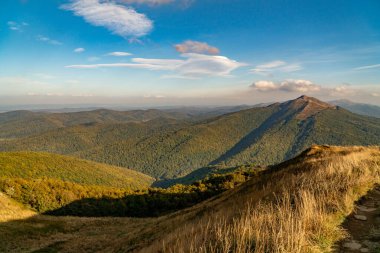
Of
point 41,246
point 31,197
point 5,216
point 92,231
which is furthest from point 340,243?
point 31,197

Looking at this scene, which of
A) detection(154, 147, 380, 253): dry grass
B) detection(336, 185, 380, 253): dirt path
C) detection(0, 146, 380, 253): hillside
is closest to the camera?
detection(154, 147, 380, 253): dry grass

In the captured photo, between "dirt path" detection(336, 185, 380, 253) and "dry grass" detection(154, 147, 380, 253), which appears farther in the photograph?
"dirt path" detection(336, 185, 380, 253)

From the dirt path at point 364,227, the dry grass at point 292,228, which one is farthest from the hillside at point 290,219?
the dirt path at point 364,227

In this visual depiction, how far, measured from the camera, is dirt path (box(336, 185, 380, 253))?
7562 millimetres

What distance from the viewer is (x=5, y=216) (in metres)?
→ 47.2

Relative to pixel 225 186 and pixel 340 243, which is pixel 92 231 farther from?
pixel 225 186

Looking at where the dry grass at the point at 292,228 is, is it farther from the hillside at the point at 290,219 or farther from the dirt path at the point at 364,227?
the dirt path at the point at 364,227

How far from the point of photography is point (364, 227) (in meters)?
9.02

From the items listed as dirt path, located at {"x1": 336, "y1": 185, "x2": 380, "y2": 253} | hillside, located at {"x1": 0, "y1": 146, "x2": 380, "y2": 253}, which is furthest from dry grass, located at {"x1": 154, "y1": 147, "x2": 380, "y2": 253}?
dirt path, located at {"x1": 336, "y1": 185, "x2": 380, "y2": 253}

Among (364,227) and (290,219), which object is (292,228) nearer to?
(290,219)

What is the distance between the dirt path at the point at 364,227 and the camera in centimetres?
756

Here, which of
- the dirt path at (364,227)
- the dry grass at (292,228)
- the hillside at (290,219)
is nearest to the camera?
the dry grass at (292,228)

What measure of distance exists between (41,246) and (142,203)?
54.7m

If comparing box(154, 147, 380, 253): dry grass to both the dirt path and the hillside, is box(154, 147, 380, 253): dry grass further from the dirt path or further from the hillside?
the dirt path
